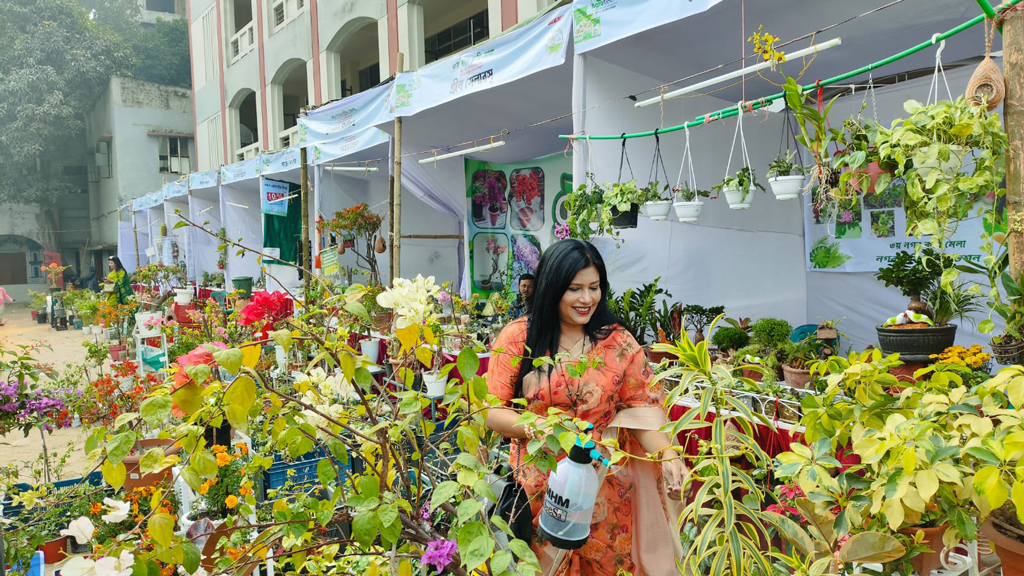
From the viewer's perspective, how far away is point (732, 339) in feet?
14.1

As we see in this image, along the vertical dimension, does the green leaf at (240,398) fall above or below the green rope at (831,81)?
below

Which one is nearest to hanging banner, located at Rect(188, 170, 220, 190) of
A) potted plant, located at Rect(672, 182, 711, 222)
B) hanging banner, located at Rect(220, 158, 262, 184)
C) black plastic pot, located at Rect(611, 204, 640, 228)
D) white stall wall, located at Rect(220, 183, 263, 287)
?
white stall wall, located at Rect(220, 183, 263, 287)

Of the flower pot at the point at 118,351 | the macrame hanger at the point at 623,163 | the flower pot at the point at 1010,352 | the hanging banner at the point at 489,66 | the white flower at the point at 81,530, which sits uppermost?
the hanging banner at the point at 489,66

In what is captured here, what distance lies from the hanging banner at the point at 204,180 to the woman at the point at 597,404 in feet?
37.5

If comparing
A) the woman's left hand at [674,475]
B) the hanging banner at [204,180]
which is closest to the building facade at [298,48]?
the hanging banner at [204,180]

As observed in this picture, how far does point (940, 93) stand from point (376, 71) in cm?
1257

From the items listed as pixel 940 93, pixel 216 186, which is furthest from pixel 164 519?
pixel 216 186

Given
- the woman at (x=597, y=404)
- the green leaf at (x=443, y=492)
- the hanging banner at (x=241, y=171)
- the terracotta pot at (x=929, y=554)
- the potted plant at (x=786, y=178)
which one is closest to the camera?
the green leaf at (x=443, y=492)

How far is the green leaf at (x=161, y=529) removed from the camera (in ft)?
3.05

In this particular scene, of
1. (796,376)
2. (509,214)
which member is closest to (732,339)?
(796,376)

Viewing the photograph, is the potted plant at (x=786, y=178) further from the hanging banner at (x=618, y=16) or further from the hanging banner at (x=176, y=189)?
the hanging banner at (x=176, y=189)

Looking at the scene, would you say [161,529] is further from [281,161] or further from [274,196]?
[274,196]

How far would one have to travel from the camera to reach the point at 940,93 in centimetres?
518

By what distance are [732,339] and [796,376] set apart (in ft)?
2.30
